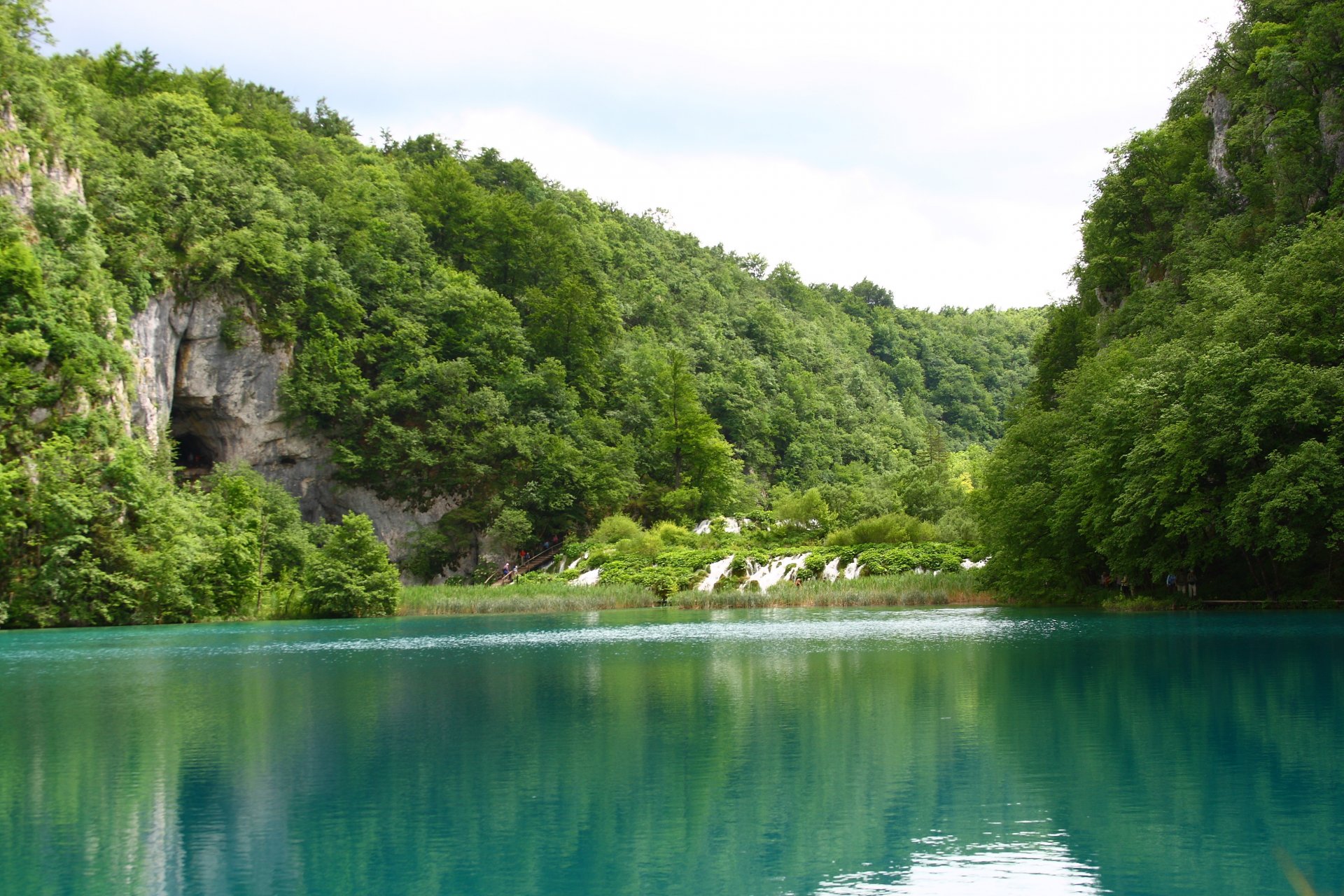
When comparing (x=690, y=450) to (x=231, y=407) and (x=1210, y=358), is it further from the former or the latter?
(x=1210, y=358)

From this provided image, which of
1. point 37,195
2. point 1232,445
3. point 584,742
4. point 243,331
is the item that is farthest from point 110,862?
point 243,331

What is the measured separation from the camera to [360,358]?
66062mm

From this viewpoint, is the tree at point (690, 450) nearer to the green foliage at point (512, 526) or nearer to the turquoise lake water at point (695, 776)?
the green foliage at point (512, 526)

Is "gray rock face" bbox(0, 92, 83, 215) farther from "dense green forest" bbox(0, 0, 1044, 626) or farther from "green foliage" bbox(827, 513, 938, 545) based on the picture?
"green foliage" bbox(827, 513, 938, 545)

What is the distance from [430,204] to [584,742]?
67882mm

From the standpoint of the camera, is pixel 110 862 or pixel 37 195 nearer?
pixel 110 862

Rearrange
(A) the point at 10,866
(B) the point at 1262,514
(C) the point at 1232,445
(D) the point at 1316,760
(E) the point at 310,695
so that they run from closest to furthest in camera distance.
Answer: (A) the point at 10,866 → (D) the point at 1316,760 → (E) the point at 310,695 → (B) the point at 1262,514 → (C) the point at 1232,445

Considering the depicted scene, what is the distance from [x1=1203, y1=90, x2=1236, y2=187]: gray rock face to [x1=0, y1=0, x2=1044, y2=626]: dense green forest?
17144mm

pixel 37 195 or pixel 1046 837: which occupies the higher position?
pixel 37 195

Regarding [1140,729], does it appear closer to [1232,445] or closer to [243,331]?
[1232,445]

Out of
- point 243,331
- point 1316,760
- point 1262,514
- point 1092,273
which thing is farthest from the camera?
point 243,331

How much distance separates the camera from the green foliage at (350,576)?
4222cm

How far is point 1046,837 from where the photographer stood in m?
8.34

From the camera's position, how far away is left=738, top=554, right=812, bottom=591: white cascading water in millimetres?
47406
